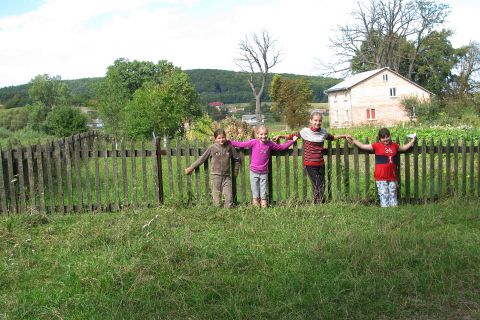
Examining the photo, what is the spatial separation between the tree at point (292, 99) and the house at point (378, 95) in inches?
178

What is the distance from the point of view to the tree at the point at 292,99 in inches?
2148

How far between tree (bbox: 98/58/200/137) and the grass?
752 inches

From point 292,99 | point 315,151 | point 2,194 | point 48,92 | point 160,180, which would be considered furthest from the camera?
point 48,92

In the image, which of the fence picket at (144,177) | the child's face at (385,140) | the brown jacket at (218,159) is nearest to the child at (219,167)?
the brown jacket at (218,159)

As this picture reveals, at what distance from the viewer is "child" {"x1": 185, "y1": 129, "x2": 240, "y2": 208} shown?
27.1ft

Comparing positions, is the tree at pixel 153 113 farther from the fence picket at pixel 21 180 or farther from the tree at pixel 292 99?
the tree at pixel 292 99

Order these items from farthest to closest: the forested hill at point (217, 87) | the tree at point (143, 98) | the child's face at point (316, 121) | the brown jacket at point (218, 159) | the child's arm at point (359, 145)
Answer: the forested hill at point (217, 87) < the tree at point (143, 98) < the child's arm at point (359, 145) < the brown jacket at point (218, 159) < the child's face at point (316, 121)

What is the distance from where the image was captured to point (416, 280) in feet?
14.6

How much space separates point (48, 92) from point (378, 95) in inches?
2155

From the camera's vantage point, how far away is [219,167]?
8.27 metres

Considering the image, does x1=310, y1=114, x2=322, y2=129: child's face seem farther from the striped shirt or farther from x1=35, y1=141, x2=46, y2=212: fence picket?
x1=35, y1=141, x2=46, y2=212: fence picket

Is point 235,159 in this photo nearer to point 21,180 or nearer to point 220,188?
point 220,188

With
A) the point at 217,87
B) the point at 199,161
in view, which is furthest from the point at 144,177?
the point at 217,87

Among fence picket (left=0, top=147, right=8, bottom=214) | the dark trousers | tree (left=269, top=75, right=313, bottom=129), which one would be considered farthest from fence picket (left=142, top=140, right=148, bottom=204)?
tree (left=269, top=75, right=313, bottom=129)
